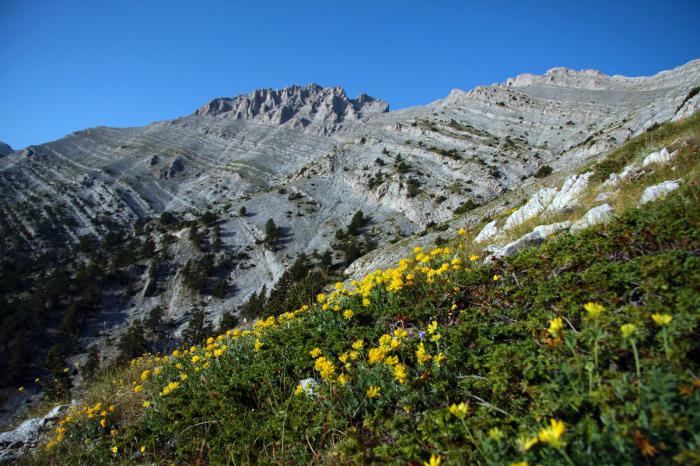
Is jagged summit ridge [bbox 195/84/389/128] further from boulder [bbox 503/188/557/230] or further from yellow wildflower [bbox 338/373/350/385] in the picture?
yellow wildflower [bbox 338/373/350/385]

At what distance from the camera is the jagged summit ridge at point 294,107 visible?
14050 centimetres

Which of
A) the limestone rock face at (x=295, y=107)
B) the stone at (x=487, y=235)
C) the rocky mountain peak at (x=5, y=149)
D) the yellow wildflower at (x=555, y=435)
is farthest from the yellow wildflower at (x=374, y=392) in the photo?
the rocky mountain peak at (x=5, y=149)

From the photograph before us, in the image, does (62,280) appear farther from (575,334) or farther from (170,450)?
(575,334)

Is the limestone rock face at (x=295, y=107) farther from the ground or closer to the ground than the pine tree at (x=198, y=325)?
farther from the ground

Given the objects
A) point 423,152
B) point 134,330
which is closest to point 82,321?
point 134,330

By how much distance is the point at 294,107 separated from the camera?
150 m

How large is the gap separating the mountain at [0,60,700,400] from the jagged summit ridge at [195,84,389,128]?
3294 cm

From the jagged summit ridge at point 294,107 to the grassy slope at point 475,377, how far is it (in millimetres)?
138145

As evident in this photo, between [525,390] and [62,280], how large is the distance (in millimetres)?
63513

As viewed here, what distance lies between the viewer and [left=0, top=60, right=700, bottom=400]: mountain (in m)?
43.2

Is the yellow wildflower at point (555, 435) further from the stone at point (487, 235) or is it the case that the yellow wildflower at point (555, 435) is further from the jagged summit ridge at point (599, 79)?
the jagged summit ridge at point (599, 79)

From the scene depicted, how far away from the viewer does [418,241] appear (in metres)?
28.1

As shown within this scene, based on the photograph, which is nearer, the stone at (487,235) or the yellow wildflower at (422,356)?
the yellow wildflower at (422,356)

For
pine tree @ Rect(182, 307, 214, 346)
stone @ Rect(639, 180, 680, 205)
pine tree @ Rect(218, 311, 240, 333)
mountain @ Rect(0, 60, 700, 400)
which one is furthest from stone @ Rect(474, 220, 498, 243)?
pine tree @ Rect(182, 307, 214, 346)
